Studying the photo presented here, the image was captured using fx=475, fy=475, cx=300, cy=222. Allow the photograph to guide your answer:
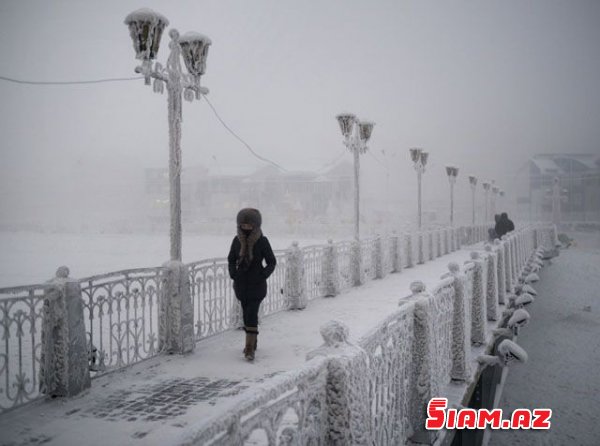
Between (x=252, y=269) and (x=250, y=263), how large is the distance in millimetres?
99

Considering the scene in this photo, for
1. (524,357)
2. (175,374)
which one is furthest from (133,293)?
(524,357)

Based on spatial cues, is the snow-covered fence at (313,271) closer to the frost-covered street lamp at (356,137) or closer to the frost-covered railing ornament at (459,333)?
the frost-covered street lamp at (356,137)

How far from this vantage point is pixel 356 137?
52.0 feet

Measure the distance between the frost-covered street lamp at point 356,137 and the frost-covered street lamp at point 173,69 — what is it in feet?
24.6

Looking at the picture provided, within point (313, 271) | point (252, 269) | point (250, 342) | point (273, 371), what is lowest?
point (273, 371)

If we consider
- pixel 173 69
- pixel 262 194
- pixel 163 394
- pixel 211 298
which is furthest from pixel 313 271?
pixel 262 194

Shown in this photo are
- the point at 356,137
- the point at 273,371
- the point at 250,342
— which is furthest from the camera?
the point at 356,137

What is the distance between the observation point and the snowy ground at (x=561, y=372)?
24.7 feet

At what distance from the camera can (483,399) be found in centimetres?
758

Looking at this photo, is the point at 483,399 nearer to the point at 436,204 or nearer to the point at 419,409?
the point at 419,409

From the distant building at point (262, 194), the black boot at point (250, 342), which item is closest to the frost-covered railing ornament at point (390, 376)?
the black boot at point (250, 342)

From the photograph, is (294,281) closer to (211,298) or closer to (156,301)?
(211,298)

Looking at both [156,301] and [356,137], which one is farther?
[356,137]

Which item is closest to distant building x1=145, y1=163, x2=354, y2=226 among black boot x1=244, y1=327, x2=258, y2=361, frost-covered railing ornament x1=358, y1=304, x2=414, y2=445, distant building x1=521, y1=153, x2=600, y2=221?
distant building x1=521, y1=153, x2=600, y2=221
